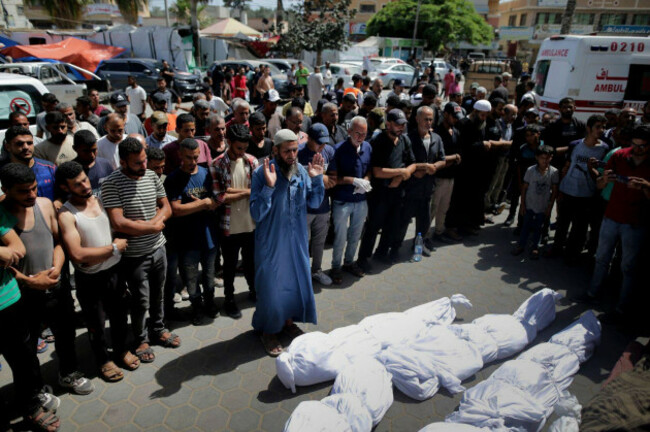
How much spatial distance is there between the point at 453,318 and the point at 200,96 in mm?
5521

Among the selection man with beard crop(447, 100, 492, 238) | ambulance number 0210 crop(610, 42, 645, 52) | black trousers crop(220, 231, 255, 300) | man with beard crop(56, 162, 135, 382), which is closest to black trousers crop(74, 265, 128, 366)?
man with beard crop(56, 162, 135, 382)

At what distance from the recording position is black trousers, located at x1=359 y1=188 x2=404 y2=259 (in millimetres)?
5422

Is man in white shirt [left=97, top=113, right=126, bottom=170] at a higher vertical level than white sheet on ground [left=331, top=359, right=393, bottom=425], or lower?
higher

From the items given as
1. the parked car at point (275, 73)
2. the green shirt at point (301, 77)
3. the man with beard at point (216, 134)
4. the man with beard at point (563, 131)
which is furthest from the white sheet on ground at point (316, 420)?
the parked car at point (275, 73)

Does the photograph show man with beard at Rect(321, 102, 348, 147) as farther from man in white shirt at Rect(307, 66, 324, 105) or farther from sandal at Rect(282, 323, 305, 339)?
man in white shirt at Rect(307, 66, 324, 105)

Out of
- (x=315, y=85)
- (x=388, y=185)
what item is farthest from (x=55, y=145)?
A: (x=315, y=85)

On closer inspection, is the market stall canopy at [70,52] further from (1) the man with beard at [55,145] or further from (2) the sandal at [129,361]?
(2) the sandal at [129,361]

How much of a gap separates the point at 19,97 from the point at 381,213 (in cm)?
587

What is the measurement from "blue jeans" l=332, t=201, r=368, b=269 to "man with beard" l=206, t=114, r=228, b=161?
1.49 m

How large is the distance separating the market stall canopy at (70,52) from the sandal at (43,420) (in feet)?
71.1

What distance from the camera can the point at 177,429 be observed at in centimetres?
309

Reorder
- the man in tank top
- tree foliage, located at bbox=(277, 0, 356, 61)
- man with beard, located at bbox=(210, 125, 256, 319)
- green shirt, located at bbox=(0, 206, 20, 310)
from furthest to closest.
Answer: tree foliage, located at bbox=(277, 0, 356, 61) → man with beard, located at bbox=(210, 125, 256, 319) → the man in tank top → green shirt, located at bbox=(0, 206, 20, 310)

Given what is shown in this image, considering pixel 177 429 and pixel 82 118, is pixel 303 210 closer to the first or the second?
pixel 177 429

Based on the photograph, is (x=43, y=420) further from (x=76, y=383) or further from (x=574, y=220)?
(x=574, y=220)
